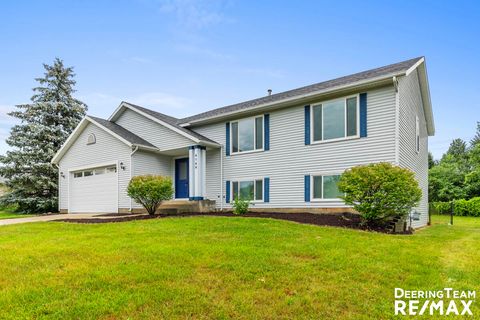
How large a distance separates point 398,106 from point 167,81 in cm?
1330

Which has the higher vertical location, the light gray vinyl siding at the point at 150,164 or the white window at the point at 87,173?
the light gray vinyl siding at the point at 150,164

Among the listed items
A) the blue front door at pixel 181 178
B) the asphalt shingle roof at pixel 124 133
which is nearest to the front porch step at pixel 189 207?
the blue front door at pixel 181 178

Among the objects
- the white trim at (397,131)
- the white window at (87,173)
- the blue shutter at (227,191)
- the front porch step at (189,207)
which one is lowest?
the front porch step at (189,207)

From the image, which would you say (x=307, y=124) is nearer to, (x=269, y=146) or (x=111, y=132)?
(x=269, y=146)

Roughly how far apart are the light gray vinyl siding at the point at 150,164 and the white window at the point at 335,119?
27.4ft

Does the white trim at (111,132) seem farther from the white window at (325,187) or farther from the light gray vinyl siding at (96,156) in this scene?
the white window at (325,187)

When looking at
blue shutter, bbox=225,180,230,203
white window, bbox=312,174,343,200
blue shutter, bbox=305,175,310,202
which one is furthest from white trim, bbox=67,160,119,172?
white window, bbox=312,174,343,200

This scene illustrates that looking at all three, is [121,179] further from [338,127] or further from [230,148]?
[338,127]

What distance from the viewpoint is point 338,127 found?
11.8m

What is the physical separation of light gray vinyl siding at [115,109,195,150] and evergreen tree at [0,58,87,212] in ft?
19.1

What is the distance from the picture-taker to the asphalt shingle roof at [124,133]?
52.0 feet

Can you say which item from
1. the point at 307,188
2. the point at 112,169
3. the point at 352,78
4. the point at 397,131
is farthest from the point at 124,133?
the point at 397,131

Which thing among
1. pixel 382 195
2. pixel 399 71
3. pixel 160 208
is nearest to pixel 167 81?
pixel 160 208

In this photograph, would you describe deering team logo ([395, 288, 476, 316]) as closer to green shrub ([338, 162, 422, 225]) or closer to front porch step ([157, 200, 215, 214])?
green shrub ([338, 162, 422, 225])
